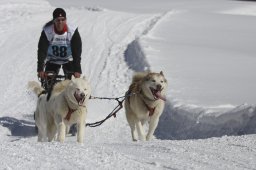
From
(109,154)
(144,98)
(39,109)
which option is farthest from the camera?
(144,98)

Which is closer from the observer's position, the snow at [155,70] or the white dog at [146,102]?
the snow at [155,70]

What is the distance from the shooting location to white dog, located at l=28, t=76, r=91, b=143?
6.04 metres

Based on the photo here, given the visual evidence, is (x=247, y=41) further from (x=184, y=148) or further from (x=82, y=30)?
(x=184, y=148)

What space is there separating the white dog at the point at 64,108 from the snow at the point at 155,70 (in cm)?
27

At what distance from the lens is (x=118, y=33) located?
16.8 m

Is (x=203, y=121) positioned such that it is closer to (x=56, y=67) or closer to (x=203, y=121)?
(x=203, y=121)

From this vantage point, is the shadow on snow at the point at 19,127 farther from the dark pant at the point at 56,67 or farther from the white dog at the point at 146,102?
the white dog at the point at 146,102

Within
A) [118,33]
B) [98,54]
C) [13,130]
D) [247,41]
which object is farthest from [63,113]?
[247,41]

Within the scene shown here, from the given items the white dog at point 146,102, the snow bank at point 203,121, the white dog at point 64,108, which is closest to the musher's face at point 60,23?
the white dog at point 64,108

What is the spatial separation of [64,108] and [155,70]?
5.60 m

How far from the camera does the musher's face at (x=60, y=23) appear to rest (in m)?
7.34

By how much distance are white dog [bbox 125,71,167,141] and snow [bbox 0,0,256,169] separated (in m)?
0.64

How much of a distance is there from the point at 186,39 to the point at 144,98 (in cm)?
982

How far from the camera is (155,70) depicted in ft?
38.2
